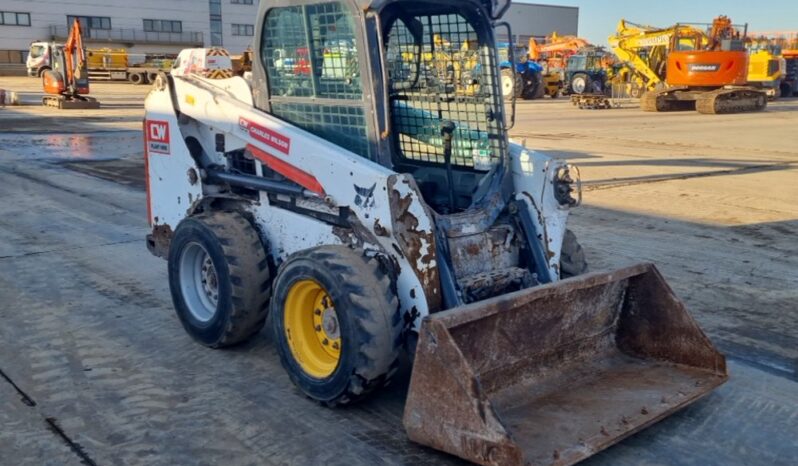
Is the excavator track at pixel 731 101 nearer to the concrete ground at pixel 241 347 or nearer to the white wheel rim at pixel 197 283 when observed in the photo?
the concrete ground at pixel 241 347

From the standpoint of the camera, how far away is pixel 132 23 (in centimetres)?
6581

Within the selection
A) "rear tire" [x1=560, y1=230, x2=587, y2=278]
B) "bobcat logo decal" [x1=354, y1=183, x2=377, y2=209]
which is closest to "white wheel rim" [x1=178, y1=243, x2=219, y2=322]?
"bobcat logo decal" [x1=354, y1=183, x2=377, y2=209]

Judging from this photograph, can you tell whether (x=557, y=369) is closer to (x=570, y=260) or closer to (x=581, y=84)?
(x=570, y=260)

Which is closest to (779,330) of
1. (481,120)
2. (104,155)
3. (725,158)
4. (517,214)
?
(517,214)

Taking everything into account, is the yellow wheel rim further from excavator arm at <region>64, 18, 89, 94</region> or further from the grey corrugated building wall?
the grey corrugated building wall

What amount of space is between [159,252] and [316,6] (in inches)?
97.5

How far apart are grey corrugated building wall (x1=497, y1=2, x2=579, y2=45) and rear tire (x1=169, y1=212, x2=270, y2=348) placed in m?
81.4

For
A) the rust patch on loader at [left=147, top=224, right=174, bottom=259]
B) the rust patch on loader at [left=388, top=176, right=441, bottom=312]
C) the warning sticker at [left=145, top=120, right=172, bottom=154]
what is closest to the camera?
the rust patch on loader at [left=388, top=176, right=441, bottom=312]

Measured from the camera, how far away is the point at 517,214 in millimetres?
4840

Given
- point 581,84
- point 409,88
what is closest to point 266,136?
point 409,88

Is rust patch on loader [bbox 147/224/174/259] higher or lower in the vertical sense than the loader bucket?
higher

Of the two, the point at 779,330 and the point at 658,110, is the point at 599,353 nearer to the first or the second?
the point at 779,330

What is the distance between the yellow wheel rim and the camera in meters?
4.27

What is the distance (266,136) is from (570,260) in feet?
6.70
